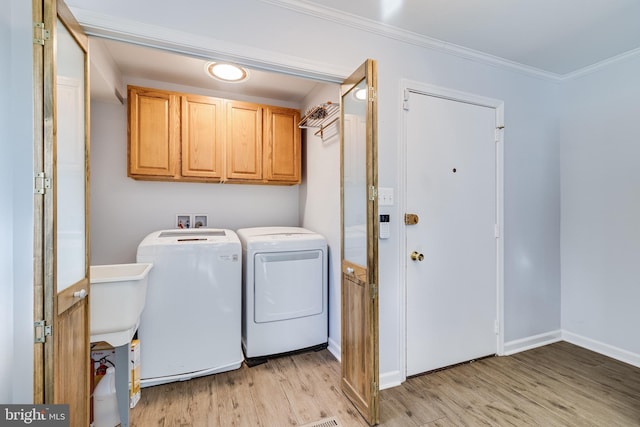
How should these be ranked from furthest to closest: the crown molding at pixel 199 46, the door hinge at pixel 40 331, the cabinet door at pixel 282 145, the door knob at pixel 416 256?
the cabinet door at pixel 282 145, the door knob at pixel 416 256, the crown molding at pixel 199 46, the door hinge at pixel 40 331

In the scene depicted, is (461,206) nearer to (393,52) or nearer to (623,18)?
(393,52)

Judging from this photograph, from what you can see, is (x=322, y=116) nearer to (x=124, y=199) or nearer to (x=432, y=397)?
(x=124, y=199)

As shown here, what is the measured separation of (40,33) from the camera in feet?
3.30

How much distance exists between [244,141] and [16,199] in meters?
1.84

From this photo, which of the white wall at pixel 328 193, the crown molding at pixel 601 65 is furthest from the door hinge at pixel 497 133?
the white wall at pixel 328 193

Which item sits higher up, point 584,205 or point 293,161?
point 293,161

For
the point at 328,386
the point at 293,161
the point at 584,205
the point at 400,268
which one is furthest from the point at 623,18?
the point at 328,386

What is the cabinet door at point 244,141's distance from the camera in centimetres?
270

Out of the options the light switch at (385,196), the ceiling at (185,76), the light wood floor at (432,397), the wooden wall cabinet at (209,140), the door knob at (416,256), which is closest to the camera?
the light wood floor at (432,397)

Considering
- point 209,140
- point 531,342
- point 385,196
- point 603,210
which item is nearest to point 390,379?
point 385,196

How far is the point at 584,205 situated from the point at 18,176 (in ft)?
12.5

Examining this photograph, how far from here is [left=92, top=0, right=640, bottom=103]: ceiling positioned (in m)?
1.68

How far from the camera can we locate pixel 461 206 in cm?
221

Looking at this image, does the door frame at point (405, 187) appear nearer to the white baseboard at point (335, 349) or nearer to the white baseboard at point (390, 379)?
the white baseboard at point (390, 379)
